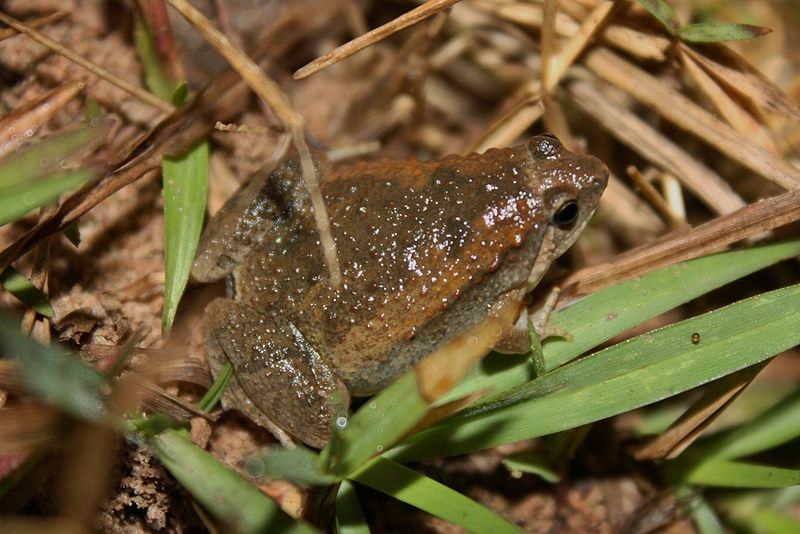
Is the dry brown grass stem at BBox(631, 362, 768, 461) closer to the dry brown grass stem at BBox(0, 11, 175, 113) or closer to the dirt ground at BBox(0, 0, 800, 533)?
the dirt ground at BBox(0, 0, 800, 533)

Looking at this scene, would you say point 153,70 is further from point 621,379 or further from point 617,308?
point 621,379

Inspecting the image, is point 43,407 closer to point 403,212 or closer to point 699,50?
point 403,212

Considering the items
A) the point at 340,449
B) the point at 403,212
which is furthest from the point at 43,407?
the point at 403,212

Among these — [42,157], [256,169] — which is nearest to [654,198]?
[256,169]

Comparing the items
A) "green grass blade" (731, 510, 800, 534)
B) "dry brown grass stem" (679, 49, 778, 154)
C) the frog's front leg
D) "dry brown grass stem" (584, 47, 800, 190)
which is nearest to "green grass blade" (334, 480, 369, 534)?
the frog's front leg

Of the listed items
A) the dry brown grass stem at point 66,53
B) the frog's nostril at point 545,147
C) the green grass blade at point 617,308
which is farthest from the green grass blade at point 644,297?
the dry brown grass stem at point 66,53

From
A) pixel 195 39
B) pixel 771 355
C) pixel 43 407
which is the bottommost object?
pixel 43 407
